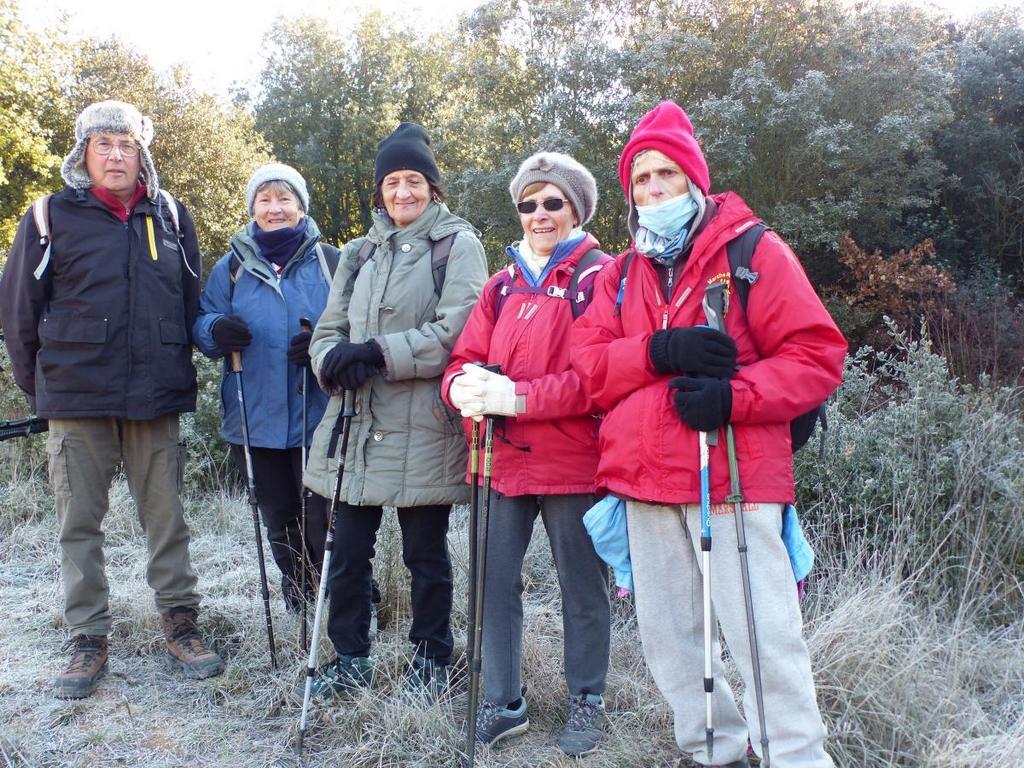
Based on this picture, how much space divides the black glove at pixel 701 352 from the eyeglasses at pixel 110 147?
2627 mm

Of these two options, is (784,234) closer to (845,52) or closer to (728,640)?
(845,52)

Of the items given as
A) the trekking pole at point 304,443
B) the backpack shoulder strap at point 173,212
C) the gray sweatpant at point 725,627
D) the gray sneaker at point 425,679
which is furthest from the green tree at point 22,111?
the gray sweatpant at point 725,627

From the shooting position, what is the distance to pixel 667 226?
8.39ft

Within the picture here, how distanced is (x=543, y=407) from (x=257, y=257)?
1.80 m

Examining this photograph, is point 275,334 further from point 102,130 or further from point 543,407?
point 543,407

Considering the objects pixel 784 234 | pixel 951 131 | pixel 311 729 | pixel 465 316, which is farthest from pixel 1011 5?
pixel 311 729

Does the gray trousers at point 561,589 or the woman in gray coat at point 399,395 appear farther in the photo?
the woman in gray coat at point 399,395

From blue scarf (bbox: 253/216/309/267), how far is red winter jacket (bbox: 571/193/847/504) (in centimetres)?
180

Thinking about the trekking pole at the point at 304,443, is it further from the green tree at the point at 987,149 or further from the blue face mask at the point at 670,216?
the green tree at the point at 987,149

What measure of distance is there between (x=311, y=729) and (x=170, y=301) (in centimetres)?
193

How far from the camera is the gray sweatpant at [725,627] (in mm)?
2367

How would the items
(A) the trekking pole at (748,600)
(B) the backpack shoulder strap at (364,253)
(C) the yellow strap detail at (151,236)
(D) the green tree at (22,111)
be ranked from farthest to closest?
(D) the green tree at (22,111) → (C) the yellow strap detail at (151,236) → (B) the backpack shoulder strap at (364,253) → (A) the trekking pole at (748,600)

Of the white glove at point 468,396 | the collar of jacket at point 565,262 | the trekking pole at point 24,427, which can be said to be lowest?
the trekking pole at point 24,427

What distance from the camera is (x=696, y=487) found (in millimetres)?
2467
